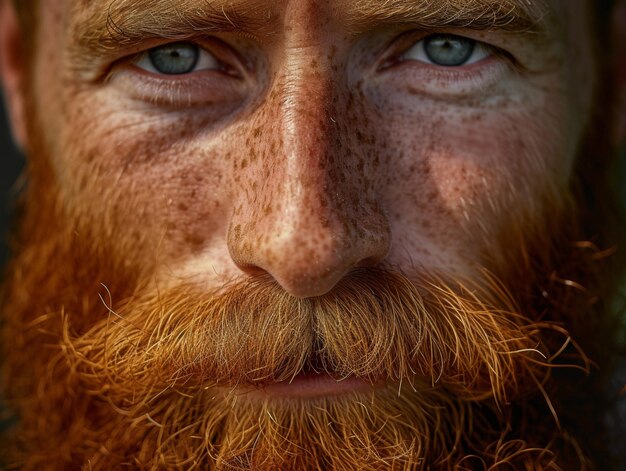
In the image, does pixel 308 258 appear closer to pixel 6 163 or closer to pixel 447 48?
pixel 447 48

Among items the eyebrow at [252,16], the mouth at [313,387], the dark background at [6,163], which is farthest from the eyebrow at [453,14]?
the dark background at [6,163]

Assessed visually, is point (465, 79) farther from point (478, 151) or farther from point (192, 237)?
point (192, 237)

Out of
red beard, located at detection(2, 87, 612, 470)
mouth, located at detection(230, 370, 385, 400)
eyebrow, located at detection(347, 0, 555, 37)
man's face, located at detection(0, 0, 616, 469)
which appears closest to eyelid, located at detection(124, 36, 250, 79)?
man's face, located at detection(0, 0, 616, 469)

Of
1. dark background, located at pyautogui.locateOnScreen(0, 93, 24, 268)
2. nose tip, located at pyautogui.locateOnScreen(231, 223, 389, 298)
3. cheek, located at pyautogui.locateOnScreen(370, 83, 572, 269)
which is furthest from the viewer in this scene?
dark background, located at pyautogui.locateOnScreen(0, 93, 24, 268)

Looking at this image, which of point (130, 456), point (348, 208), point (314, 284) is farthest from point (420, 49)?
point (130, 456)

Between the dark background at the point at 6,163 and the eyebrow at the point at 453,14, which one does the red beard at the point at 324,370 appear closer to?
the eyebrow at the point at 453,14

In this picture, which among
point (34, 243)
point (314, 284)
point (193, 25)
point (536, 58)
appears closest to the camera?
point (314, 284)

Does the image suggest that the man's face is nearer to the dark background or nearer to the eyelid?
the eyelid
